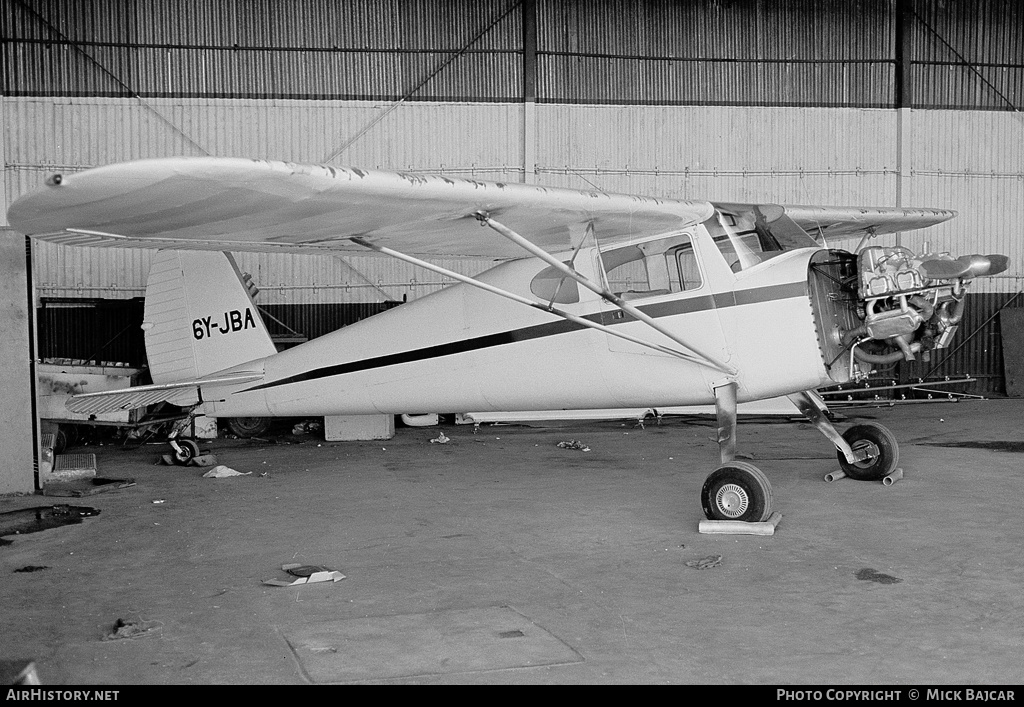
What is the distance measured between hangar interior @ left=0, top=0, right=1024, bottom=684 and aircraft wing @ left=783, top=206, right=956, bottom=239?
5010 millimetres

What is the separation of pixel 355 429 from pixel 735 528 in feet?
23.5

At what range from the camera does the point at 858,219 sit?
34.5 ft

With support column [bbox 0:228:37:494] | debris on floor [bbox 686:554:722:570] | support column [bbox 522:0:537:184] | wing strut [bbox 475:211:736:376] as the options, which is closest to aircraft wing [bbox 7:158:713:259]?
wing strut [bbox 475:211:736:376]

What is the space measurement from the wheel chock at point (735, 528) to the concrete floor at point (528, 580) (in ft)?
0.25

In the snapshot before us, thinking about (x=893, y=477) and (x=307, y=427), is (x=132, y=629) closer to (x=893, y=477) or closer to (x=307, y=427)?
(x=893, y=477)

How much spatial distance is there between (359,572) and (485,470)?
4162mm

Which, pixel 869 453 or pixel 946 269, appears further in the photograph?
pixel 869 453

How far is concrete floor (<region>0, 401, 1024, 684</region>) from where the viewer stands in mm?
4281

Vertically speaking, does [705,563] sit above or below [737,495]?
below

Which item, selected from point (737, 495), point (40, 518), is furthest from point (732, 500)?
point (40, 518)

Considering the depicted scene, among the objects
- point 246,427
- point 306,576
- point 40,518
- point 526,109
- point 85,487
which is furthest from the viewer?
point 526,109

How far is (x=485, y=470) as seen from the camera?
10086mm

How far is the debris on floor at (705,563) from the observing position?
593cm
